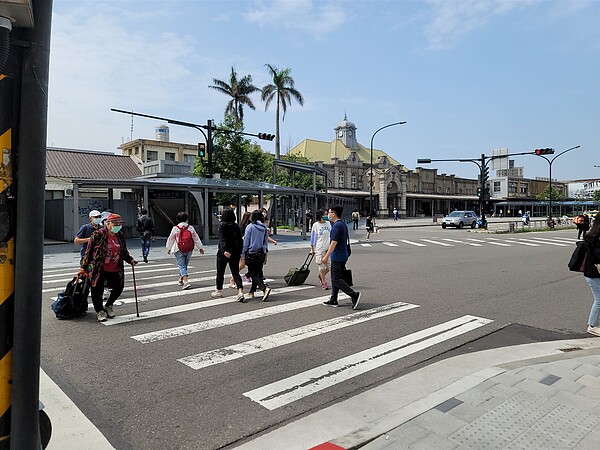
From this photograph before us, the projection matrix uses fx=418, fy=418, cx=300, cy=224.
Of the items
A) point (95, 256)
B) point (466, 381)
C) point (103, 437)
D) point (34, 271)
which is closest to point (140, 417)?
point (103, 437)

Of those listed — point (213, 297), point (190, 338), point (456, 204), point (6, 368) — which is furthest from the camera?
point (456, 204)

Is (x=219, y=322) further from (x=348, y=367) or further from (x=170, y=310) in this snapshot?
(x=348, y=367)

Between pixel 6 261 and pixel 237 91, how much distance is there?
135 feet

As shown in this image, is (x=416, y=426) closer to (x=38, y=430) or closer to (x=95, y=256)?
(x=38, y=430)

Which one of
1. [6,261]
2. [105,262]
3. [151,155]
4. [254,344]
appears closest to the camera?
[6,261]

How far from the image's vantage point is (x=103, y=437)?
128 inches

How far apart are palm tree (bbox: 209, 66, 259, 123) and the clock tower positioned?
42209 millimetres

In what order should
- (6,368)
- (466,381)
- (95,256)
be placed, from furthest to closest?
1. (95,256)
2. (466,381)
3. (6,368)

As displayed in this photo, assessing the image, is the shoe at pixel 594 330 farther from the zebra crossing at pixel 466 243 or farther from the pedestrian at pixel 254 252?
the zebra crossing at pixel 466 243

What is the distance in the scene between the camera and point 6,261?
2012 mm

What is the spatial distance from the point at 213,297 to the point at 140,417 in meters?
4.80

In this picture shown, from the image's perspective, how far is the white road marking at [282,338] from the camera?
16.4 feet

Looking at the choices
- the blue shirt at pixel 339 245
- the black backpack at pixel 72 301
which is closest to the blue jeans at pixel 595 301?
the blue shirt at pixel 339 245

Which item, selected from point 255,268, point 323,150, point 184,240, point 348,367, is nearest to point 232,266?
point 255,268
